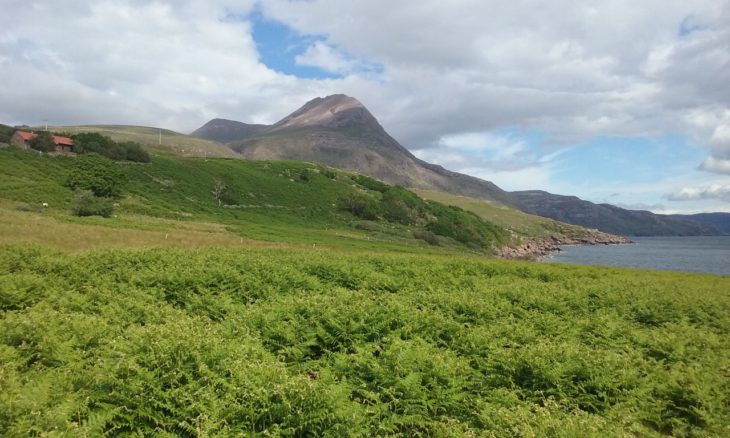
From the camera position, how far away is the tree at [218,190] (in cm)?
11432

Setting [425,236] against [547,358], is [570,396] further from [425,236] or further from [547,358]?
[425,236]

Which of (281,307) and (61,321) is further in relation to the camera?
(281,307)

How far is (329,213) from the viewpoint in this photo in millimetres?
128750

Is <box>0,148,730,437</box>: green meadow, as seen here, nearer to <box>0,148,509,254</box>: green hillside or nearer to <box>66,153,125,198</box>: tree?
<box>0,148,509,254</box>: green hillside

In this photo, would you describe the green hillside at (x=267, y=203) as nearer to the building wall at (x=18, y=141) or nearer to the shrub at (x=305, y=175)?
the shrub at (x=305, y=175)

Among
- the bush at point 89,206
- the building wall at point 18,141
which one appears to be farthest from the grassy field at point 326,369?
the building wall at point 18,141

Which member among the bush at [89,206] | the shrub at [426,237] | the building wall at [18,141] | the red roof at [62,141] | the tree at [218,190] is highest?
the red roof at [62,141]

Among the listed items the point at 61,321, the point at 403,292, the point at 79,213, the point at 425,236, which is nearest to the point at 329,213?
the point at 425,236

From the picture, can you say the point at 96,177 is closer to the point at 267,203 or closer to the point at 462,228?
the point at 267,203

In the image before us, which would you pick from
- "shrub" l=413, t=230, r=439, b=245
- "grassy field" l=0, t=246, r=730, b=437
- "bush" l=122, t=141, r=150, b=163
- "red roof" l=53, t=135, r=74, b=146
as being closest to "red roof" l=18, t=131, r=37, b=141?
"red roof" l=53, t=135, r=74, b=146

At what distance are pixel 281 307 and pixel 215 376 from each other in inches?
246

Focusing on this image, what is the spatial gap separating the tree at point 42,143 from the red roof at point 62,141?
198 centimetres

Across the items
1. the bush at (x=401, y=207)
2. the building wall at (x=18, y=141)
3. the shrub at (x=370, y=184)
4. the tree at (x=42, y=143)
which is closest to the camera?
the tree at (x=42, y=143)

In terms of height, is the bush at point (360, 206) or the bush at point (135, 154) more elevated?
the bush at point (135, 154)
